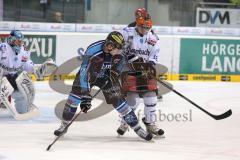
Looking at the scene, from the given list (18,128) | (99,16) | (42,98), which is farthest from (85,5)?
(18,128)

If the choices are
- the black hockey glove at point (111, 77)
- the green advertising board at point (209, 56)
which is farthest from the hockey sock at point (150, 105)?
the green advertising board at point (209, 56)

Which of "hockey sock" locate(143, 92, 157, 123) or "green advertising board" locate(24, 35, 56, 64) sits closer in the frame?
"hockey sock" locate(143, 92, 157, 123)

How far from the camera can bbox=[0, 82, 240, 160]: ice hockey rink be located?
727 cm

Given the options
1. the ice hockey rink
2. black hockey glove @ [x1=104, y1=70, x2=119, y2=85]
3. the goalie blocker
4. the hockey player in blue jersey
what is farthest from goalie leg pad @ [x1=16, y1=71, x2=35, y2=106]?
black hockey glove @ [x1=104, y1=70, x2=119, y2=85]

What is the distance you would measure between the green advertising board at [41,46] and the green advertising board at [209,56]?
2.75 metres

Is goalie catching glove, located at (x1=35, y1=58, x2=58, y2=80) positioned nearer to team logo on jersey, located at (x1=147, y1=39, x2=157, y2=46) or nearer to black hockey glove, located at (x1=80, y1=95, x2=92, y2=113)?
team logo on jersey, located at (x1=147, y1=39, x2=157, y2=46)

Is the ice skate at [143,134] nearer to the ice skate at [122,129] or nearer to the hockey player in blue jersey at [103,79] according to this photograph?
the hockey player in blue jersey at [103,79]

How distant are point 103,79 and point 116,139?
0.75 metres

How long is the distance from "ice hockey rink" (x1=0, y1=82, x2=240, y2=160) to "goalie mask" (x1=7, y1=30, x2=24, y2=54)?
0.95 m

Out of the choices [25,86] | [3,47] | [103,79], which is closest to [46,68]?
[25,86]

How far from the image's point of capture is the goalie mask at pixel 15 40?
9.54 meters

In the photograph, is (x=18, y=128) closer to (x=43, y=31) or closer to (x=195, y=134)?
(x=195, y=134)

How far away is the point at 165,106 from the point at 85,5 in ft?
22.6

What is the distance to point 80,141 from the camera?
805 cm
